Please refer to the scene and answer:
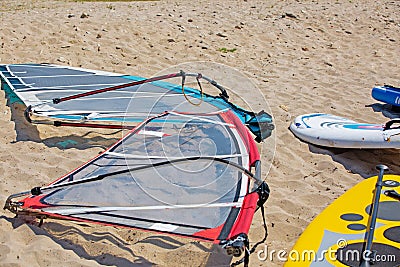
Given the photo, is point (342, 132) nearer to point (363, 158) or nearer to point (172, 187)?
point (363, 158)

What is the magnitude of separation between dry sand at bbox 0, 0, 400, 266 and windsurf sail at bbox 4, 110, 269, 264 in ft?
0.52

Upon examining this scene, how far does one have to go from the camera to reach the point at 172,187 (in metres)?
2.67

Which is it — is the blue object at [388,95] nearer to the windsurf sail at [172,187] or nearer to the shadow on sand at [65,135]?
the windsurf sail at [172,187]

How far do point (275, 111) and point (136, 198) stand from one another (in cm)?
219

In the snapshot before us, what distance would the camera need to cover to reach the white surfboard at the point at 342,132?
3398 mm

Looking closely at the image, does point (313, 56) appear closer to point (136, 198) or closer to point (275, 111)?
point (275, 111)

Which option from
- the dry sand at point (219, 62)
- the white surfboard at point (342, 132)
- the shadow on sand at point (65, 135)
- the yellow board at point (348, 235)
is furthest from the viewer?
the shadow on sand at point (65, 135)

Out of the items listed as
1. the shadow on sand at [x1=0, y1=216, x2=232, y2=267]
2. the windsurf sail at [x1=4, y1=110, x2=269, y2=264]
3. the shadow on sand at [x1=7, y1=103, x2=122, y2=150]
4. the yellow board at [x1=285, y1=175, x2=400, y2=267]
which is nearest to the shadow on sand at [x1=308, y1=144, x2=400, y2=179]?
the yellow board at [x1=285, y1=175, x2=400, y2=267]

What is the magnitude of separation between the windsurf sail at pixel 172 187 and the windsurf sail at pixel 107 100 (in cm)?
37

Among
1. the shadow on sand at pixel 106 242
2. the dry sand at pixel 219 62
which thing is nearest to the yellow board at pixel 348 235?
the dry sand at pixel 219 62

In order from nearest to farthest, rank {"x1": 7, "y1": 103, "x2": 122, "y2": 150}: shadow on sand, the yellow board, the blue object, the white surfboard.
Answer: the yellow board → the white surfboard → {"x1": 7, "y1": 103, "x2": 122, "y2": 150}: shadow on sand → the blue object

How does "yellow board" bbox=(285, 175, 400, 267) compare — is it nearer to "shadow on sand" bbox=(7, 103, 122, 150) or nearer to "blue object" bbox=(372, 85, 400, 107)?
"shadow on sand" bbox=(7, 103, 122, 150)

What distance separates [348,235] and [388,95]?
2622 millimetres

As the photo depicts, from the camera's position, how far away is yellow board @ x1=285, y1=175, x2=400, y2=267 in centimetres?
214
